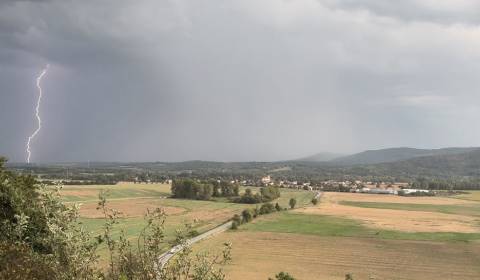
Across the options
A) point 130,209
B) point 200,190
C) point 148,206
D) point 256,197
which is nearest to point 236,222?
point 148,206

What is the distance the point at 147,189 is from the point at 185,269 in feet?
612

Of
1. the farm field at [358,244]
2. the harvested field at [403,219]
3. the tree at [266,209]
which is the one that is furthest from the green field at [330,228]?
the tree at [266,209]

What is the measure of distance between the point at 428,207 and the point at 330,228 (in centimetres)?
6369

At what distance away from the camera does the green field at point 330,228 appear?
8719 centimetres

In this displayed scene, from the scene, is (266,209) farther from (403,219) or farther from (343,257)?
(343,257)

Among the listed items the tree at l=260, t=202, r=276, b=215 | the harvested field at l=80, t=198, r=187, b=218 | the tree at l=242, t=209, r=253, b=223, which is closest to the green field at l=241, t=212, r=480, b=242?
the tree at l=242, t=209, r=253, b=223

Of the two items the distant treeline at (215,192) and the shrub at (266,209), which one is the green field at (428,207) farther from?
the shrub at (266,209)

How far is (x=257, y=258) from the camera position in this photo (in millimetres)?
65562

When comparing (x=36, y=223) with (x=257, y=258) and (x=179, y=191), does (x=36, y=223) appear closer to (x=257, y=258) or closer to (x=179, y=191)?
(x=257, y=258)

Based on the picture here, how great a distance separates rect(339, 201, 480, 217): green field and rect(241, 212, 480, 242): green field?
39.1 meters

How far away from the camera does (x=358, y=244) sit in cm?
7944

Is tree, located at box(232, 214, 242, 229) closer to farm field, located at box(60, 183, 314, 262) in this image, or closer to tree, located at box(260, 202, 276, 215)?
farm field, located at box(60, 183, 314, 262)

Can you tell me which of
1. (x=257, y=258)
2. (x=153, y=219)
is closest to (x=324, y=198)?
(x=257, y=258)

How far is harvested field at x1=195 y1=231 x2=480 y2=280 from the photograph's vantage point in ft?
184
